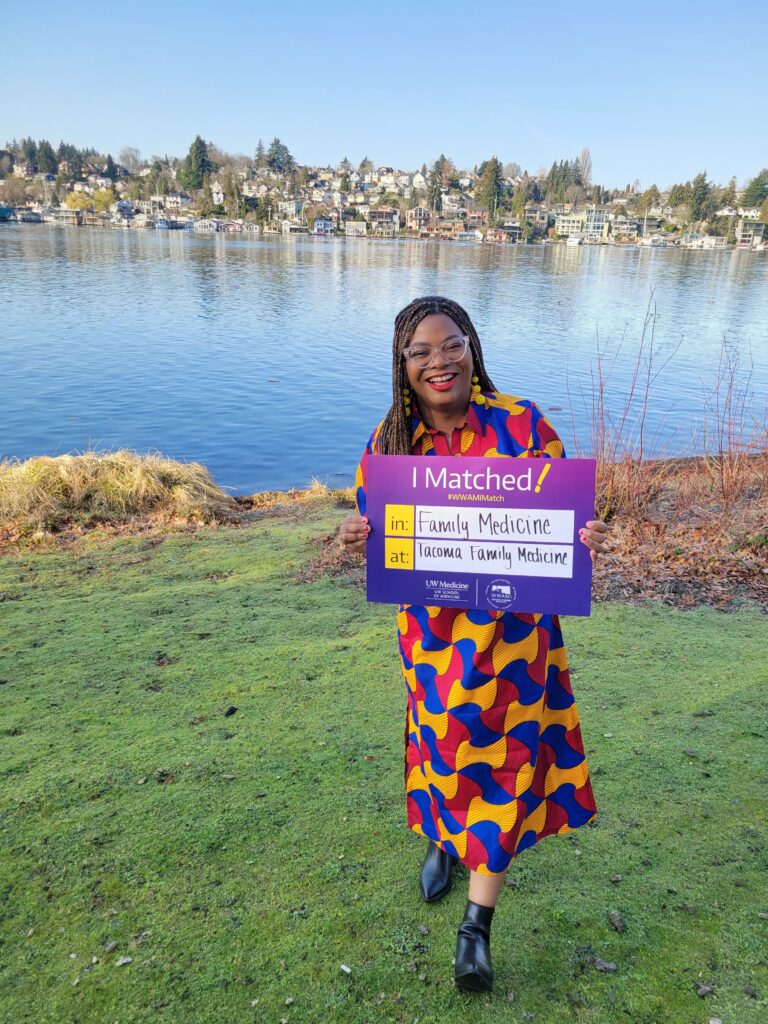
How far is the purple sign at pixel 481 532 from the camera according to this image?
75.9 inches

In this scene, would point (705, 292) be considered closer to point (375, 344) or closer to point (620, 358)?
point (620, 358)

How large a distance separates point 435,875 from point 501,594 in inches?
47.0

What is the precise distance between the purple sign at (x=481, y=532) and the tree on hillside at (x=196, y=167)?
632ft

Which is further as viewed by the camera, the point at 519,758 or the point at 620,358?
the point at 620,358

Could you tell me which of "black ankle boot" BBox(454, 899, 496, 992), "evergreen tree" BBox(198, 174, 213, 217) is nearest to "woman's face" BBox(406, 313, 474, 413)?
"black ankle boot" BBox(454, 899, 496, 992)

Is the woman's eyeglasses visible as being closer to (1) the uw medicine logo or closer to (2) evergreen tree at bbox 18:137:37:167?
(1) the uw medicine logo

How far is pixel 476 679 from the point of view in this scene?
1997 mm

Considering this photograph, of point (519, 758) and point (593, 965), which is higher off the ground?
point (519, 758)

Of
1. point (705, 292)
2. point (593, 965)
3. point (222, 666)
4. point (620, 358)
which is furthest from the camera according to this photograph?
point (705, 292)

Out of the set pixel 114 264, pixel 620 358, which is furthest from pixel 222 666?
pixel 114 264

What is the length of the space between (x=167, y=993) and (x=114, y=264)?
60796mm

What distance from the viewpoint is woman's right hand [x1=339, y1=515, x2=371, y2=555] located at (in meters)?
2.06

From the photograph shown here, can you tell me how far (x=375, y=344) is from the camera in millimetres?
26297

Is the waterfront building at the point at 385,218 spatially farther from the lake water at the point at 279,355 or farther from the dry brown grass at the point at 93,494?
the dry brown grass at the point at 93,494
